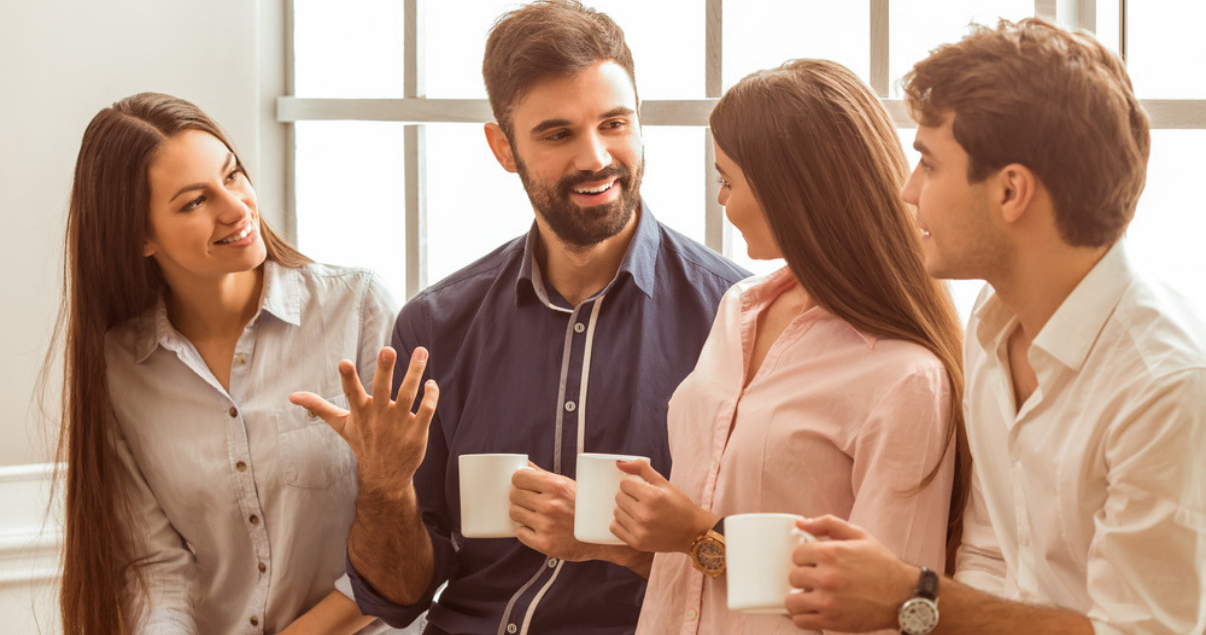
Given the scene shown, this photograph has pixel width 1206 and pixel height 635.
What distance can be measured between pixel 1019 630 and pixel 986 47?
2.03ft

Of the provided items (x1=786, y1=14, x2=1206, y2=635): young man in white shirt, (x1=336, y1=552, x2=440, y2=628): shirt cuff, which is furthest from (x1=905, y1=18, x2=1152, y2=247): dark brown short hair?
(x1=336, y1=552, x2=440, y2=628): shirt cuff

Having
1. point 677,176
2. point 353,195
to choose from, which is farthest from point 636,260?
point 353,195

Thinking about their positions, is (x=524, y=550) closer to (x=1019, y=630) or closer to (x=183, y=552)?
(x=183, y=552)

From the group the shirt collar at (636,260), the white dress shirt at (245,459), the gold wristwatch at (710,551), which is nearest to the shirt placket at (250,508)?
the white dress shirt at (245,459)

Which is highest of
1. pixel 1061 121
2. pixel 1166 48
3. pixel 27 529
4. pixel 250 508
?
pixel 1166 48

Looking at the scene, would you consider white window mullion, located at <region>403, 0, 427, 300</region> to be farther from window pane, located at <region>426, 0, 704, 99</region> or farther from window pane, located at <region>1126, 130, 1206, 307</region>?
window pane, located at <region>1126, 130, 1206, 307</region>

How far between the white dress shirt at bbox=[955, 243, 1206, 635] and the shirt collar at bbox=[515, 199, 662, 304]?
2.34ft

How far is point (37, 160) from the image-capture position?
2658 millimetres

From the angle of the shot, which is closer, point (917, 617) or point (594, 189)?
point (917, 617)

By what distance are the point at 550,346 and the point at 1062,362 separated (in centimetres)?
99

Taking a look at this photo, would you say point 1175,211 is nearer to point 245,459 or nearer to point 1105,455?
point 1105,455

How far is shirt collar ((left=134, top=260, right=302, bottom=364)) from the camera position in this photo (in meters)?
2.24

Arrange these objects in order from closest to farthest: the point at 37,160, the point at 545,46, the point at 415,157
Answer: the point at 545,46 < the point at 37,160 < the point at 415,157

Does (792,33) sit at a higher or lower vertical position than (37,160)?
higher
